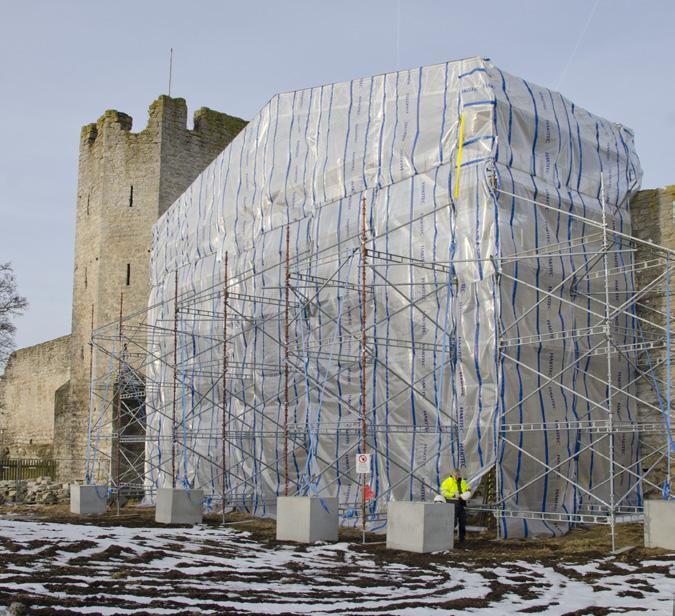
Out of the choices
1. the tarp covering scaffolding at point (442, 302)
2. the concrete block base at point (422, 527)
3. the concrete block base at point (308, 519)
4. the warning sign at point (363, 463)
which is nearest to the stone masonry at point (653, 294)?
the tarp covering scaffolding at point (442, 302)

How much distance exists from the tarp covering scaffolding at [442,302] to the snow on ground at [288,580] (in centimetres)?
203

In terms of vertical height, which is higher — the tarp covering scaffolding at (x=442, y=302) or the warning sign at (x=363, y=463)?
the tarp covering scaffolding at (x=442, y=302)

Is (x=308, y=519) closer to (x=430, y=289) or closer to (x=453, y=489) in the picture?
(x=453, y=489)

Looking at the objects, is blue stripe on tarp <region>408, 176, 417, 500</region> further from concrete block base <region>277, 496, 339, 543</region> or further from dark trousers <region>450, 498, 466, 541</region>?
concrete block base <region>277, 496, 339, 543</region>

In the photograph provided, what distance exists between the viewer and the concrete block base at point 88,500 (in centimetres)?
1788

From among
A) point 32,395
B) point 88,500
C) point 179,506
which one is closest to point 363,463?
point 179,506

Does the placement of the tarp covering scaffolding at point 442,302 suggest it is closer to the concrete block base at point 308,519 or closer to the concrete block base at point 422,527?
the concrete block base at point 308,519

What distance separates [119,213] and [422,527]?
17678 millimetres

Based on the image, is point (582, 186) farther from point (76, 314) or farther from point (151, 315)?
point (76, 314)

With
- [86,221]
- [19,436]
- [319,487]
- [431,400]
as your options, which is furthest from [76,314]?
[431,400]

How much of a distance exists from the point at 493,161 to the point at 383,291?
2.75m

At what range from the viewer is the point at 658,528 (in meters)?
10.5

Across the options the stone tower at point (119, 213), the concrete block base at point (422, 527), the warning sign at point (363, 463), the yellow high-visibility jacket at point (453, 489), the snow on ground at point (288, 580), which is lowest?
the snow on ground at point (288, 580)

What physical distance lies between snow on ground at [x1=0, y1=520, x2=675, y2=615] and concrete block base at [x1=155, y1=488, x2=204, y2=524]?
3321mm
